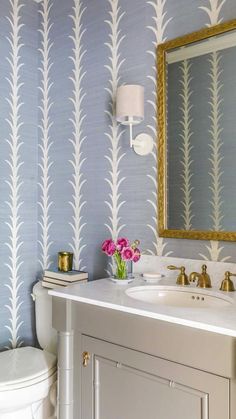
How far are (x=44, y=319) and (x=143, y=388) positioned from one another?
37.5 inches

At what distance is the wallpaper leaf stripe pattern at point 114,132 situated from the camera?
1.92 m

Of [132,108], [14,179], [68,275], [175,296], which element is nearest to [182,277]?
[175,296]

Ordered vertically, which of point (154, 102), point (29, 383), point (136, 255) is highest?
point (154, 102)

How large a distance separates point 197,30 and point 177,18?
0.13m

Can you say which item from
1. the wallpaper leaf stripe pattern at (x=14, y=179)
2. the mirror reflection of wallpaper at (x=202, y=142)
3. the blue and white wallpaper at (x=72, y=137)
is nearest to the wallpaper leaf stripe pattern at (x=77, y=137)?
the blue and white wallpaper at (x=72, y=137)

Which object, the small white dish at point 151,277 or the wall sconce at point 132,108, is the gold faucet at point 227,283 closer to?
the small white dish at point 151,277

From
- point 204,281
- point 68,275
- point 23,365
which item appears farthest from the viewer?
point 68,275

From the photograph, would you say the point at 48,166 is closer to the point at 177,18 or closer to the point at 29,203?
the point at 29,203

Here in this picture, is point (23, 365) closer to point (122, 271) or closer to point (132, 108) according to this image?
point (122, 271)

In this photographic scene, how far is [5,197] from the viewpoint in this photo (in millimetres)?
2193

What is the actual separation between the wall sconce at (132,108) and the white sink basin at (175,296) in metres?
0.65

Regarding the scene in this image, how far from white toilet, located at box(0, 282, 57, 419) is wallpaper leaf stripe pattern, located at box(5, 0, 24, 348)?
309mm

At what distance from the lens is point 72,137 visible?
2.16 m

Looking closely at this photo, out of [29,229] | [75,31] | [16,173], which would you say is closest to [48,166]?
[16,173]
